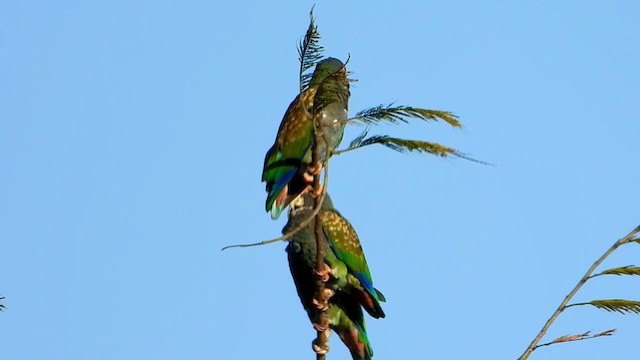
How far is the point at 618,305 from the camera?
17.3 feet

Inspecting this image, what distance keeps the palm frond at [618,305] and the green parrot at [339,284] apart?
267 centimetres

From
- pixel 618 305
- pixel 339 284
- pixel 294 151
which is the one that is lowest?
pixel 618 305

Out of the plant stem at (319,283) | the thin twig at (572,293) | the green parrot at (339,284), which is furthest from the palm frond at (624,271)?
the green parrot at (339,284)

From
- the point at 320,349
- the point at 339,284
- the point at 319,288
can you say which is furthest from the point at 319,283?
the point at 339,284

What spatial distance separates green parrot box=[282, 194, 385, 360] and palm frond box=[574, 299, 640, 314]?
8.77ft

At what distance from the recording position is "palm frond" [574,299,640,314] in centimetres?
520

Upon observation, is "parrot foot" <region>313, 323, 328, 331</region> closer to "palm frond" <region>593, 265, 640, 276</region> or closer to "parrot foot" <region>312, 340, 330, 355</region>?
"parrot foot" <region>312, 340, 330, 355</region>

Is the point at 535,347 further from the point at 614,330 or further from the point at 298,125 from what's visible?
the point at 298,125

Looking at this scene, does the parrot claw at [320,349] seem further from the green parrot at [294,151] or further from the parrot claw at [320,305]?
the green parrot at [294,151]

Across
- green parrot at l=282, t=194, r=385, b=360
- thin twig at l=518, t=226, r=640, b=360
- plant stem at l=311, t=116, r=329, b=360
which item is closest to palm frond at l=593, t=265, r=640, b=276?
thin twig at l=518, t=226, r=640, b=360

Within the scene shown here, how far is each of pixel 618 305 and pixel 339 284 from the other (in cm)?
299

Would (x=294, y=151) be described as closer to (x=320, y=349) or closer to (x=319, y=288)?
(x=319, y=288)

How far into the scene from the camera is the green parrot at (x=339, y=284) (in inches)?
304

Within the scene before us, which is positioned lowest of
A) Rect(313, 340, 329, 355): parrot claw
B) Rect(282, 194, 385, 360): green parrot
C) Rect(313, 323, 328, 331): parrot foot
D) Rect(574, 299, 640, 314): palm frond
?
Rect(574, 299, 640, 314): palm frond
